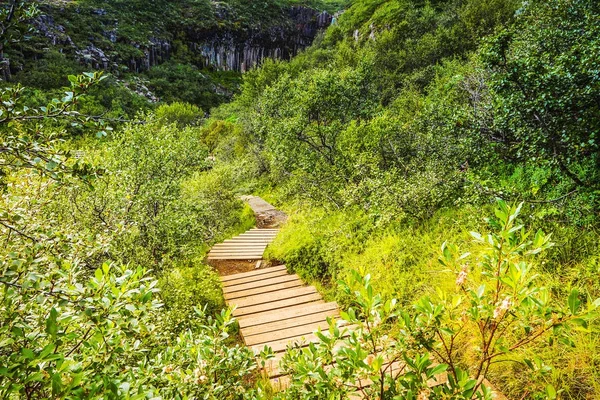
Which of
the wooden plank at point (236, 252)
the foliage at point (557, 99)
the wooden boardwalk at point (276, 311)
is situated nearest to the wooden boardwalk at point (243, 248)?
the wooden plank at point (236, 252)

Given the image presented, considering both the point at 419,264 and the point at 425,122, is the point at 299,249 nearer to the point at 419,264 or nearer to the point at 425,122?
the point at 419,264


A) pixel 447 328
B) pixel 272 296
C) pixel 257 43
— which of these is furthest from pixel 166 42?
pixel 447 328

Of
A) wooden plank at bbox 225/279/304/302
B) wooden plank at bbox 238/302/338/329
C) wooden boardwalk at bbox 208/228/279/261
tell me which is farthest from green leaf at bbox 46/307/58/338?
wooden boardwalk at bbox 208/228/279/261

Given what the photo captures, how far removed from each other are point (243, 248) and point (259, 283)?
2.74 m

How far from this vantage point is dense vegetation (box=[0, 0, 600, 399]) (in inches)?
66.9

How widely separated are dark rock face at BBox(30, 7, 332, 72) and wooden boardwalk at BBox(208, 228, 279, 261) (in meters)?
54.7

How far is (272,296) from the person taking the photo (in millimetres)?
5570

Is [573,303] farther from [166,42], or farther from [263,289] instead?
[166,42]

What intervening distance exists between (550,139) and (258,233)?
818 cm

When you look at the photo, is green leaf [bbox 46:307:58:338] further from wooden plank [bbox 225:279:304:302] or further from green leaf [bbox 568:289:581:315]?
wooden plank [bbox 225:279:304:302]

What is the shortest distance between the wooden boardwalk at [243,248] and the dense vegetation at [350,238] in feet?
2.15

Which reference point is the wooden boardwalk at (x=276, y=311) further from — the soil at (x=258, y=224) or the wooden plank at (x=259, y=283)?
the soil at (x=258, y=224)

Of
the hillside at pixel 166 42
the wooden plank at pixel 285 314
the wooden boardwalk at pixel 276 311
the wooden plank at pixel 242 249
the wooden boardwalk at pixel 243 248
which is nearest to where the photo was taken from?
the wooden boardwalk at pixel 276 311

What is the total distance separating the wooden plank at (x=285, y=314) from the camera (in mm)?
4642
